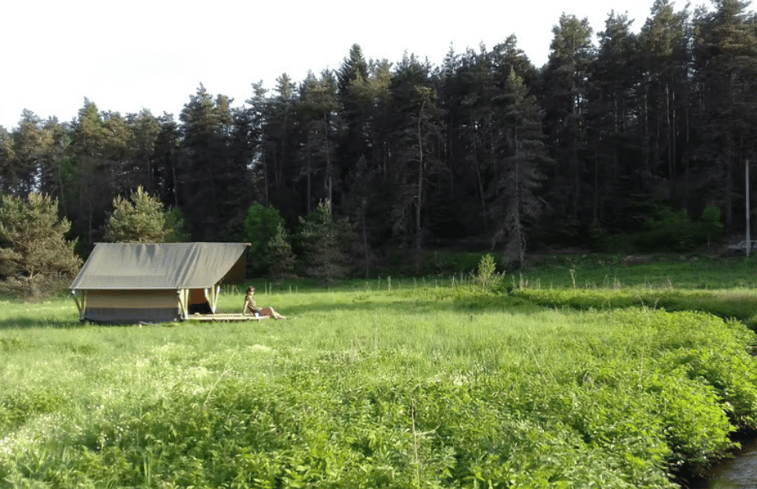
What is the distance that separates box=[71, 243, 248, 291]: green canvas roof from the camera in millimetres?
19722

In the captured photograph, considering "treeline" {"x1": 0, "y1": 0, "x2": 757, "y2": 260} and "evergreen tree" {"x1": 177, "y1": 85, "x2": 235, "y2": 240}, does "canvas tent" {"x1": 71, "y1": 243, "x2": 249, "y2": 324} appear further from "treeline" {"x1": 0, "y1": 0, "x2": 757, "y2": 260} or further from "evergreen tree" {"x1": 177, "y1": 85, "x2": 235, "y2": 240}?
"evergreen tree" {"x1": 177, "y1": 85, "x2": 235, "y2": 240}

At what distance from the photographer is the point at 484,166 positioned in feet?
171

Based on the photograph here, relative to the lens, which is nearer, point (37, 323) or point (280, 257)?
point (37, 323)

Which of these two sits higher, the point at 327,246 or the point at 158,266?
the point at 327,246

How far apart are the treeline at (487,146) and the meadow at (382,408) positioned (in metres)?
29.2

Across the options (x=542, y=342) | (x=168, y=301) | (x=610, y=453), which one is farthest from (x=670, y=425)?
(x=168, y=301)

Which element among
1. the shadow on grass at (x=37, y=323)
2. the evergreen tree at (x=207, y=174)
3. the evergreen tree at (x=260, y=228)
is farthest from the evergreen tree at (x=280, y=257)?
the shadow on grass at (x=37, y=323)

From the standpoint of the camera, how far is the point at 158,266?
21.0m

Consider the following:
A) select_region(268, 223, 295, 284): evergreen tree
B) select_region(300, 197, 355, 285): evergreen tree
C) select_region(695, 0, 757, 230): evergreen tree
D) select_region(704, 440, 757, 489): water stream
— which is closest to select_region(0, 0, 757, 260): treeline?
select_region(695, 0, 757, 230): evergreen tree

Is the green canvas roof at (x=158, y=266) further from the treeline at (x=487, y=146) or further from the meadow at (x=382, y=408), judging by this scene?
the treeline at (x=487, y=146)

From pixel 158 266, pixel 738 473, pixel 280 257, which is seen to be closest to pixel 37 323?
pixel 158 266

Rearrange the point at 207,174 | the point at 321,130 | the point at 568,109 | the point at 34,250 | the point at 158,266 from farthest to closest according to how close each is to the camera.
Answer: the point at 207,174 < the point at 321,130 < the point at 568,109 < the point at 34,250 < the point at 158,266

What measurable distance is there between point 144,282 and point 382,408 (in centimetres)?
1530

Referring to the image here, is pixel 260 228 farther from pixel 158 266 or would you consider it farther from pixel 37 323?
pixel 37 323
